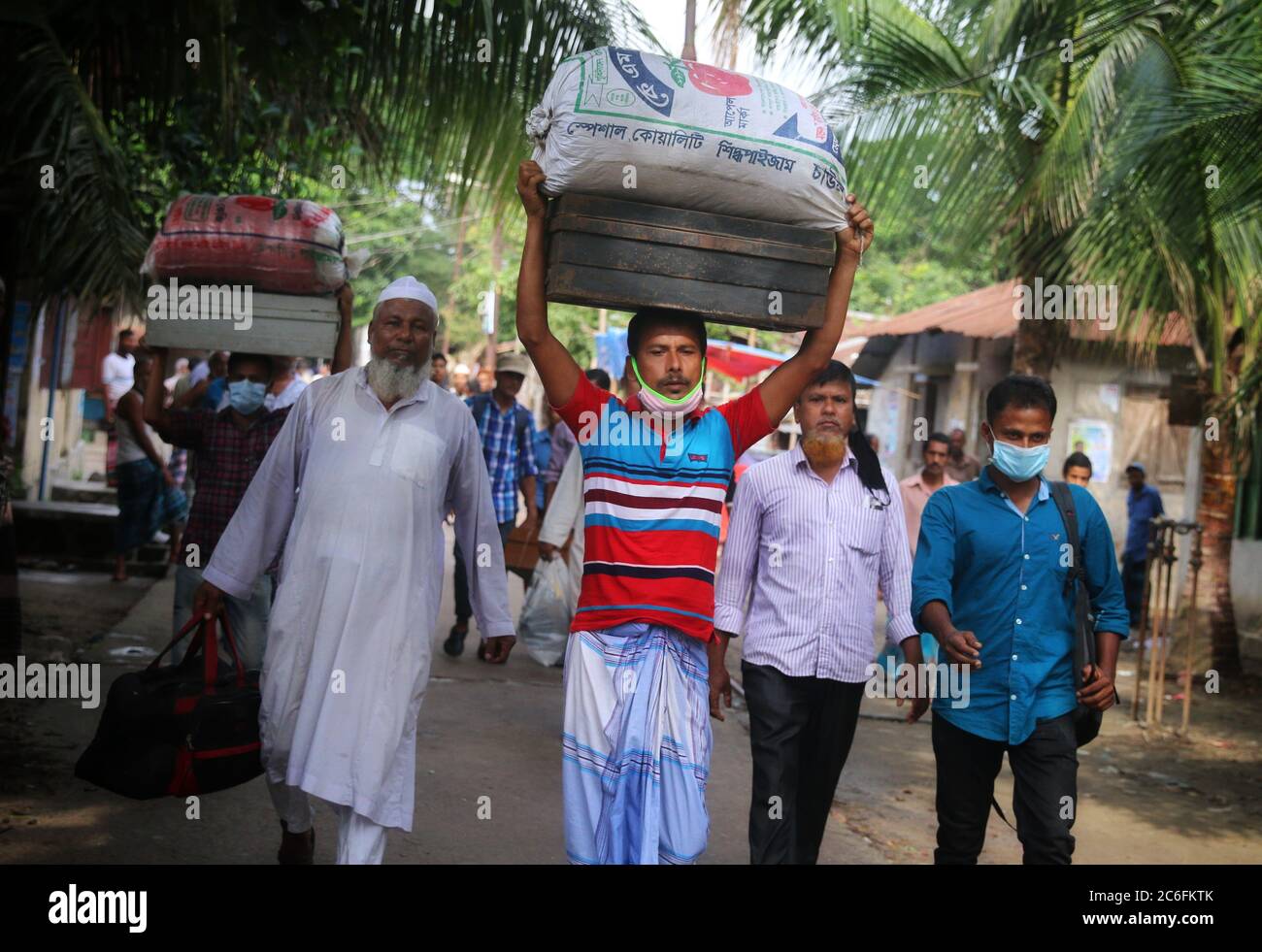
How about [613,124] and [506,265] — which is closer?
[613,124]

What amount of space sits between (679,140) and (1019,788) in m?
2.21

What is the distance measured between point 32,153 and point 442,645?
4.18 m

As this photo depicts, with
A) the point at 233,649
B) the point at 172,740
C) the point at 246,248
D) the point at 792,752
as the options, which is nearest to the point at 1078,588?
the point at 792,752

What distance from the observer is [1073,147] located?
32.0ft

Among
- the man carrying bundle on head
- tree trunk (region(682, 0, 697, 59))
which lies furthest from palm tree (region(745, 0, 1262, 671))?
the man carrying bundle on head

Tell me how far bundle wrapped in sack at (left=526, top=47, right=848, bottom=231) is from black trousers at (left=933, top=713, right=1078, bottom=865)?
1.70m

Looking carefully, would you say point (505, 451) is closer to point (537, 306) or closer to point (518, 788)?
point (518, 788)

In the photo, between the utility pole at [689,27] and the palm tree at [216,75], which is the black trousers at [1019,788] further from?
the palm tree at [216,75]

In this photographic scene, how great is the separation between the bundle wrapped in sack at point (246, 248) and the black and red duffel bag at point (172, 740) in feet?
6.53

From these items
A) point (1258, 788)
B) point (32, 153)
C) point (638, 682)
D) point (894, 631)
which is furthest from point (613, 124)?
point (1258, 788)

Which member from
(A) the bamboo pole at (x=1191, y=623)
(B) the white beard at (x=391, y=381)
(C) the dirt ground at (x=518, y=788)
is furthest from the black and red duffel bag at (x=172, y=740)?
(A) the bamboo pole at (x=1191, y=623)
